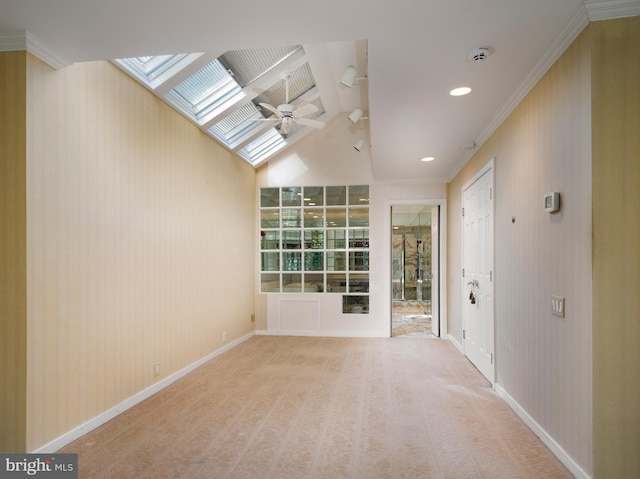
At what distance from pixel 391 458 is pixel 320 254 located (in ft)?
14.3

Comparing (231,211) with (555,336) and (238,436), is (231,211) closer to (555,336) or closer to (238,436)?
(238,436)

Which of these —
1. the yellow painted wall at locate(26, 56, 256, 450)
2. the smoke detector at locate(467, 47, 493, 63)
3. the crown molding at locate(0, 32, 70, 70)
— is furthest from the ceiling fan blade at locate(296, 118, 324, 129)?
the crown molding at locate(0, 32, 70, 70)

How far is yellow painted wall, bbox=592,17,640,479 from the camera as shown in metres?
2.05

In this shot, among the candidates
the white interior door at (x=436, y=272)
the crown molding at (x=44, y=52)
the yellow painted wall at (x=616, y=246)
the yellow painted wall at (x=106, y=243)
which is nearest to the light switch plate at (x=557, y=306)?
the yellow painted wall at (x=616, y=246)

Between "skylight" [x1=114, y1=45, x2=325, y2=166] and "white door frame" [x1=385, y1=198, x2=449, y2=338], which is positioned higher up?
"skylight" [x1=114, y1=45, x2=325, y2=166]

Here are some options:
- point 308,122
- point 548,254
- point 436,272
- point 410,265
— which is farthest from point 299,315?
point 548,254

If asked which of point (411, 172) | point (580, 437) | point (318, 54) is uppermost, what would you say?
point (318, 54)

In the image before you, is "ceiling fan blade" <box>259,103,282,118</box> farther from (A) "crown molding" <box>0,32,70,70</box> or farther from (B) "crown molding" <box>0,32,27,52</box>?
(B) "crown molding" <box>0,32,27,52</box>

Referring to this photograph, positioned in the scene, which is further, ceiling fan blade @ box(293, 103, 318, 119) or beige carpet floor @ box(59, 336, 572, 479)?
ceiling fan blade @ box(293, 103, 318, 119)

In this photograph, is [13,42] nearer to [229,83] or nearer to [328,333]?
[229,83]

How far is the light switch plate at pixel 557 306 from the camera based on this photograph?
246 centimetres

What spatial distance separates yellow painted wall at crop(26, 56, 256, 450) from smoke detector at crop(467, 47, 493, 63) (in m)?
2.73

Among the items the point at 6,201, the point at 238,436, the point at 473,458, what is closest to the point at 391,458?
the point at 473,458

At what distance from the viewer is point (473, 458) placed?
2.55m
